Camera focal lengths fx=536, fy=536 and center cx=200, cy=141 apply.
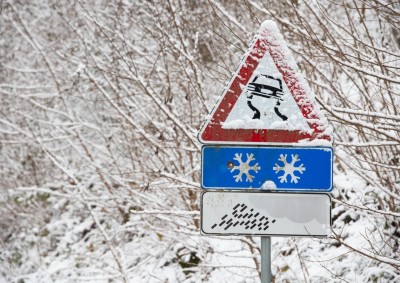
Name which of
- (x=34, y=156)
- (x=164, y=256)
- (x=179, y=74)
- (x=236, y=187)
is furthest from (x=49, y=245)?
(x=236, y=187)

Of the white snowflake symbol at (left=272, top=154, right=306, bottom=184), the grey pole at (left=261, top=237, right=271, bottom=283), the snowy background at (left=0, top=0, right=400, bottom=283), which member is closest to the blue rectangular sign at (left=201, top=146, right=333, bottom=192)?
the white snowflake symbol at (left=272, top=154, right=306, bottom=184)

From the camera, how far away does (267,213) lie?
2582 millimetres

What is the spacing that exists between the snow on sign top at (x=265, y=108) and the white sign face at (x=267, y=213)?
0.88 feet

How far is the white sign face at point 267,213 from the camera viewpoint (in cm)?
256

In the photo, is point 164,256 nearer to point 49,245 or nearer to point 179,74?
point 179,74

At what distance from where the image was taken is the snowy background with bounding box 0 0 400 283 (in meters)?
4.08

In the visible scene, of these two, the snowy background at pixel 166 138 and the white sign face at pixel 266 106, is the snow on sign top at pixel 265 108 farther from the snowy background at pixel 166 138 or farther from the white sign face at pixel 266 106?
the snowy background at pixel 166 138

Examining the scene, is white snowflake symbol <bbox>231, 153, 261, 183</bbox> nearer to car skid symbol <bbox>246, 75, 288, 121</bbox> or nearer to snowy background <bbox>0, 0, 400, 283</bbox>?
car skid symbol <bbox>246, 75, 288, 121</bbox>

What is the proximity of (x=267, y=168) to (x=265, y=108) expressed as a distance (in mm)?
293

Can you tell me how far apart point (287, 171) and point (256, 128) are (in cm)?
26

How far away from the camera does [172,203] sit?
685cm

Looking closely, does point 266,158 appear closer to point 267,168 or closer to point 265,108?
point 267,168

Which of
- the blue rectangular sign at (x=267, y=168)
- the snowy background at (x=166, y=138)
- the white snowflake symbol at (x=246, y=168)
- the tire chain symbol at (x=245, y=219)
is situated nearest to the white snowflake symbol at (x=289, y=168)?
the blue rectangular sign at (x=267, y=168)

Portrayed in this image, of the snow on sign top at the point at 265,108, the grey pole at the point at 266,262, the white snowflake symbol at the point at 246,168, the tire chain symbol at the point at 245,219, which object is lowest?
the grey pole at the point at 266,262
